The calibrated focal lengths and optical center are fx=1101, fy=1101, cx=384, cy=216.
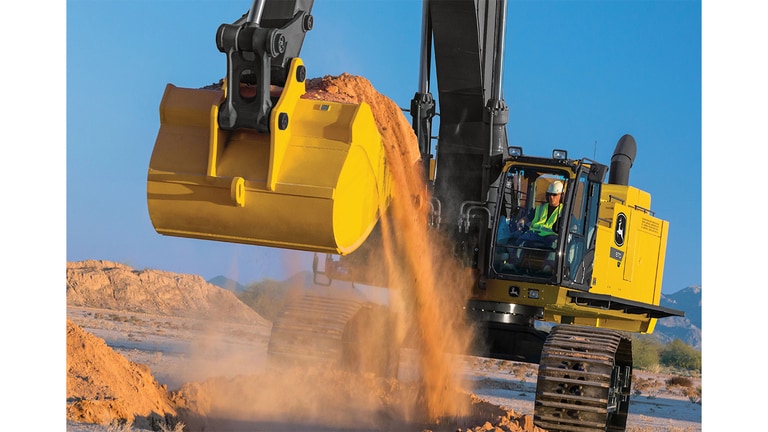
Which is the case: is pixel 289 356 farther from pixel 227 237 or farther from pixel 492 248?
pixel 227 237

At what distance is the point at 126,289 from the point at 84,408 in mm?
35862

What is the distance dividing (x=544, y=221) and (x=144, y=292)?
36291mm

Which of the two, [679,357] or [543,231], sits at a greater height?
[543,231]

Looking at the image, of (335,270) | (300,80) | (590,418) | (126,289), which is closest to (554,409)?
(590,418)

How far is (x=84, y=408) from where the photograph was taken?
10.2 meters

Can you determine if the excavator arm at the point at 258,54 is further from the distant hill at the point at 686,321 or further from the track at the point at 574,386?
the distant hill at the point at 686,321

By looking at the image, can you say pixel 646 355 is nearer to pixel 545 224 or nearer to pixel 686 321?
pixel 545 224

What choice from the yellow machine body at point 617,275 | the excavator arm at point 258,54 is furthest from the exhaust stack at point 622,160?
the excavator arm at point 258,54

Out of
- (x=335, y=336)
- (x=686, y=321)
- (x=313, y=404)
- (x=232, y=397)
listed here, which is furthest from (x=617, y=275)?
(x=686, y=321)

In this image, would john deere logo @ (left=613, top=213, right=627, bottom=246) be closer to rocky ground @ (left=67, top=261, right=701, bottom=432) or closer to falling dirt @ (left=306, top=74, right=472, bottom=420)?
falling dirt @ (left=306, top=74, right=472, bottom=420)

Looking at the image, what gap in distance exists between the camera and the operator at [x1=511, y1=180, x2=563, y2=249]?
11156 mm

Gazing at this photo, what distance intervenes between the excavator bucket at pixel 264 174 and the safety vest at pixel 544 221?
113 inches

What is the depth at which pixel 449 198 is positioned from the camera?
11672mm

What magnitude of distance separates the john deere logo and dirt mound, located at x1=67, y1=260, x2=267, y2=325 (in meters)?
29.3
